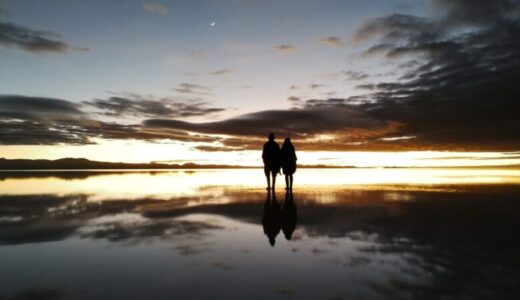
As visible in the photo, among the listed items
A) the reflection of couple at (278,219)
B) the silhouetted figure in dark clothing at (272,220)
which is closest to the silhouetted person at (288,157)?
the reflection of couple at (278,219)

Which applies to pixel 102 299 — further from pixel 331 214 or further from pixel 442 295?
pixel 331 214

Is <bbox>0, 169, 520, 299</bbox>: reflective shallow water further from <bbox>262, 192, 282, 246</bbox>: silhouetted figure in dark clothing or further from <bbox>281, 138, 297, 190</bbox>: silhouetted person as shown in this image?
<bbox>281, 138, 297, 190</bbox>: silhouetted person

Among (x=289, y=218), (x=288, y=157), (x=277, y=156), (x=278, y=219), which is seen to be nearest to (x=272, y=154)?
(x=277, y=156)

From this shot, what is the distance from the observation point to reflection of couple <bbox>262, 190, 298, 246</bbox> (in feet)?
29.9

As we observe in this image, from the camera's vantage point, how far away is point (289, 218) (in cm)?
1119

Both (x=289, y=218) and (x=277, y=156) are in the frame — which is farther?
(x=277, y=156)

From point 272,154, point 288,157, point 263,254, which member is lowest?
point 263,254

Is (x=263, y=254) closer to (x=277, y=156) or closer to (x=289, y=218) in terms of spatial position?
(x=289, y=218)

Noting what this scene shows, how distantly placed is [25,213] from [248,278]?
10629 mm

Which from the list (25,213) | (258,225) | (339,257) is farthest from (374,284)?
(25,213)

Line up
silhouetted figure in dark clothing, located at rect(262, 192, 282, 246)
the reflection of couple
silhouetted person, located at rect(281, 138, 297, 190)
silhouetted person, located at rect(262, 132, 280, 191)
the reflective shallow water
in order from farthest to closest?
silhouetted person, located at rect(281, 138, 297, 190) < silhouetted person, located at rect(262, 132, 280, 191) < the reflection of couple < silhouetted figure in dark clothing, located at rect(262, 192, 282, 246) < the reflective shallow water

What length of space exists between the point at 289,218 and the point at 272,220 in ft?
1.97

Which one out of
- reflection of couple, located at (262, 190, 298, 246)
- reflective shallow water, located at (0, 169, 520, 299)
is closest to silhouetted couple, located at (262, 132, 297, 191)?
reflection of couple, located at (262, 190, 298, 246)

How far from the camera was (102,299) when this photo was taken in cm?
457
